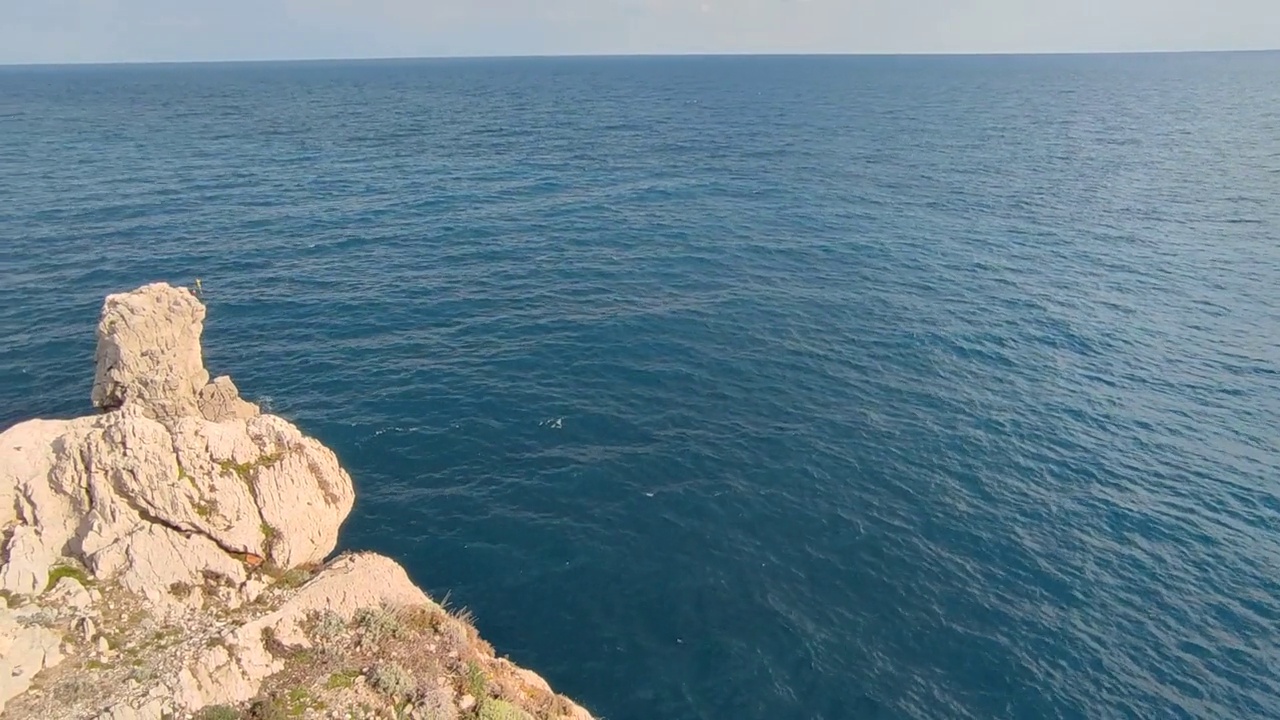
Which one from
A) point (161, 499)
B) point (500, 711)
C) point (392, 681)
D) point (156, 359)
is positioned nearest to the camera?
point (392, 681)

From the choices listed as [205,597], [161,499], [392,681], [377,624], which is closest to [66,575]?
[161,499]

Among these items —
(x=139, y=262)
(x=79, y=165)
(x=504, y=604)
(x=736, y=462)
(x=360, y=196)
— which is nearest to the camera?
(x=504, y=604)

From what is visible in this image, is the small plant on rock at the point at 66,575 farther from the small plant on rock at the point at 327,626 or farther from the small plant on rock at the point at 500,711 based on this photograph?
the small plant on rock at the point at 500,711

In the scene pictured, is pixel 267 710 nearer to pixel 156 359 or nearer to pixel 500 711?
pixel 500 711

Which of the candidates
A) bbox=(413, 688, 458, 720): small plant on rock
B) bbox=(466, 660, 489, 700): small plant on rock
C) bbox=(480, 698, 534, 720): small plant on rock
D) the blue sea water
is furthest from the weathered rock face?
bbox=(480, 698, 534, 720): small plant on rock

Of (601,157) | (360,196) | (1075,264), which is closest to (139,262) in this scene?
(360,196)

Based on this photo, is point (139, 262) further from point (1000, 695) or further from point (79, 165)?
point (1000, 695)

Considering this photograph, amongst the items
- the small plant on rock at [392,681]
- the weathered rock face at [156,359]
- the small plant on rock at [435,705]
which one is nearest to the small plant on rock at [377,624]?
the small plant on rock at [392,681]
